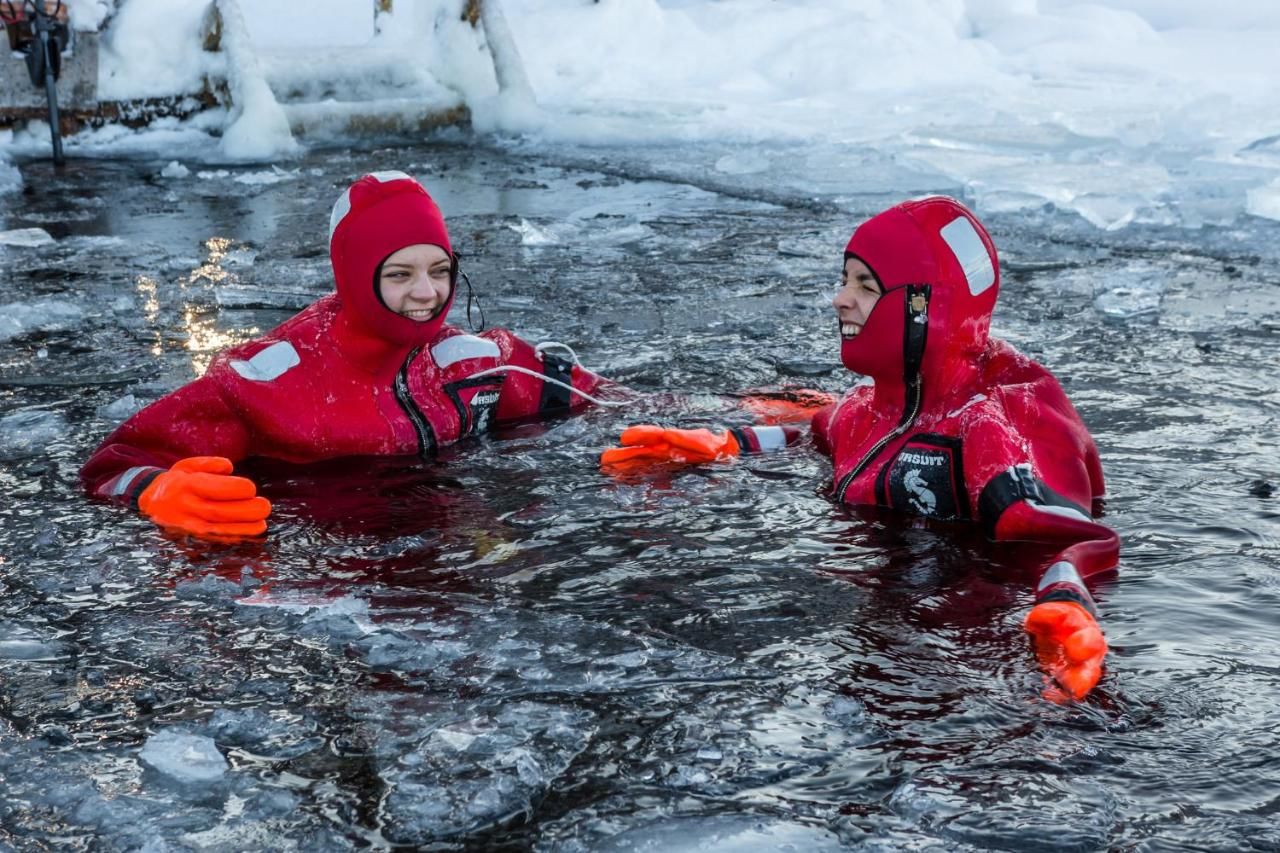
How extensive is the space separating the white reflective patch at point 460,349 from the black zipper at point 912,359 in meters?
1.63

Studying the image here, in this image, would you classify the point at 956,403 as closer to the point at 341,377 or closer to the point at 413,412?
the point at 413,412

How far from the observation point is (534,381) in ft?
19.7

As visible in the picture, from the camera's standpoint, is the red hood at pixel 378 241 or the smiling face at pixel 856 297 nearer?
the smiling face at pixel 856 297

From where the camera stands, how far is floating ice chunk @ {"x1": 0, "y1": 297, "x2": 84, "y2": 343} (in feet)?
24.2

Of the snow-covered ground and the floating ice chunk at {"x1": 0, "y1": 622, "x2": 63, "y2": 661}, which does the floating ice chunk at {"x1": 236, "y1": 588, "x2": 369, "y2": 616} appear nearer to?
the floating ice chunk at {"x1": 0, "y1": 622, "x2": 63, "y2": 661}

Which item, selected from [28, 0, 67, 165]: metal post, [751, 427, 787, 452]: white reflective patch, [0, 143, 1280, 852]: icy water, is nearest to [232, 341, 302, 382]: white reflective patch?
[0, 143, 1280, 852]: icy water

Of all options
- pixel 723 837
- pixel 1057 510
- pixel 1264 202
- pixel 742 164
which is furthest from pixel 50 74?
pixel 723 837

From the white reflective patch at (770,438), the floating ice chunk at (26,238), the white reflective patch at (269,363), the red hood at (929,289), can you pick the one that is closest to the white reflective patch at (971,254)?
the red hood at (929,289)

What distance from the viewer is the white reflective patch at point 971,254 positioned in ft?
15.5

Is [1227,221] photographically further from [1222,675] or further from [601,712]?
[601,712]

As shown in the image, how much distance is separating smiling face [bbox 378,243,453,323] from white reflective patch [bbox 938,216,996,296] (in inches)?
→ 70.9

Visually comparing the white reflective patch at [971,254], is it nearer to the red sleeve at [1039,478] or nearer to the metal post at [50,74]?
the red sleeve at [1039,478]

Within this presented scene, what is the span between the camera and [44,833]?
3.04 metres

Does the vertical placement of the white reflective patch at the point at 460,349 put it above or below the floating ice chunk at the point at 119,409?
above
